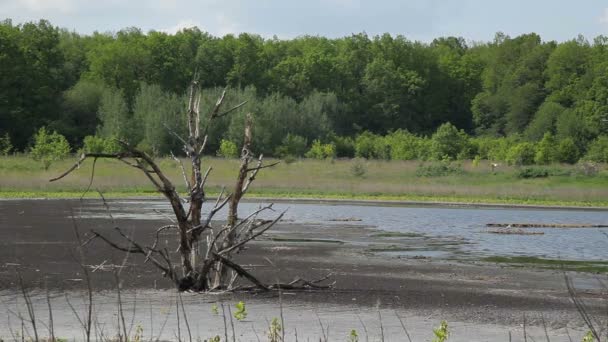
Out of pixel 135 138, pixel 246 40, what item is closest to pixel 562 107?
pixel 246 40

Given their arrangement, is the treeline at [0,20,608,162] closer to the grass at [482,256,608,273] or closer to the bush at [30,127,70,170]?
the bush at [30,127,70,170]

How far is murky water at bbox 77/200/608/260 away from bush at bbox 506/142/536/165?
128 feet

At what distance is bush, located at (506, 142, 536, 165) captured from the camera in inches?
3558

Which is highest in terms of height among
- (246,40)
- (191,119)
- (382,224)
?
(246,40)

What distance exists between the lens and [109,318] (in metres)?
15.5

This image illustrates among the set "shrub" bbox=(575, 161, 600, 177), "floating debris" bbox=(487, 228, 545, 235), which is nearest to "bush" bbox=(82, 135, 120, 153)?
"shrub" bbox=(575, 161, 600, 177)

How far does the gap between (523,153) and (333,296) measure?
75.8 meters

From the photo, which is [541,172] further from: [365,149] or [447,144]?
[365,149]

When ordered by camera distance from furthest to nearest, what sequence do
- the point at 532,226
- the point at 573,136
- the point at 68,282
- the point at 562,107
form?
the point at 562,107 → the point at 573,136 → the point at 532,226 → the point at 68,282

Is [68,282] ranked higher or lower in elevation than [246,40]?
→ lower

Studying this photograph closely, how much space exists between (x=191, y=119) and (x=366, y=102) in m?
113

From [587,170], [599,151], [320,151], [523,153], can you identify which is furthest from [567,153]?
[587,170]

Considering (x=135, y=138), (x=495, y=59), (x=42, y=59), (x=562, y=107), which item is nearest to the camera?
(x=135, y=138)

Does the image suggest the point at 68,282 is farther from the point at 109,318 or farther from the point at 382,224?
the point at 382,224
